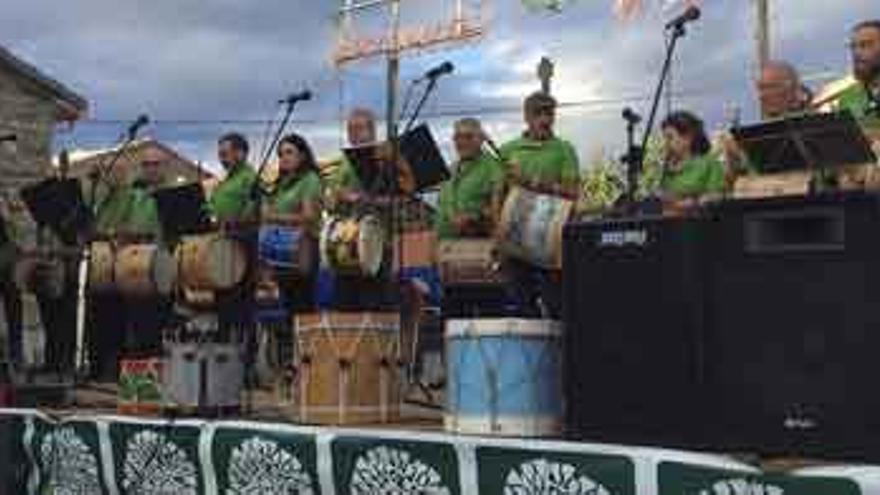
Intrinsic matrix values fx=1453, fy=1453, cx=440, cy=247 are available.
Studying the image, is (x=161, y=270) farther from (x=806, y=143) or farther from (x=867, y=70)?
(x=806, y=143)

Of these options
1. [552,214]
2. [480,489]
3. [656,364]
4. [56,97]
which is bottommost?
[480,489]

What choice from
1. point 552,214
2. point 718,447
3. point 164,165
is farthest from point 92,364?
point 718,447

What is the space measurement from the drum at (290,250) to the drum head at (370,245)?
50 cm

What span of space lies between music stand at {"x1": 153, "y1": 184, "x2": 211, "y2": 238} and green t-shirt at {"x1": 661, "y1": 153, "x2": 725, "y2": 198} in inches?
99.7

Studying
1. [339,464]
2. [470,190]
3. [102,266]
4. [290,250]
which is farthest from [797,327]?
[102,266]

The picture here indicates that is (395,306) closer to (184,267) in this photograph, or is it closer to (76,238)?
(184,267)

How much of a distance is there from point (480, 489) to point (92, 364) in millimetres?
4677

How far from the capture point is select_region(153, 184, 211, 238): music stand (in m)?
7.36

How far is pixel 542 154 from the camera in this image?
6.34m

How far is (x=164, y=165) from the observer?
29.6ft

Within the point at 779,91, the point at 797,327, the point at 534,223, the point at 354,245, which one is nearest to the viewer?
the point at 797,327

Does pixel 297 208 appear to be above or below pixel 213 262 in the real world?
above

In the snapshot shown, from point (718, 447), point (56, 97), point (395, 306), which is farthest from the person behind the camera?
point (56, 97)

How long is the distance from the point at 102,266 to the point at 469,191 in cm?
266
